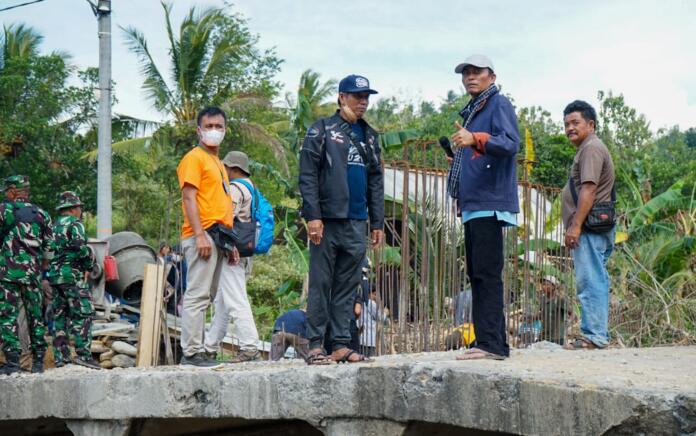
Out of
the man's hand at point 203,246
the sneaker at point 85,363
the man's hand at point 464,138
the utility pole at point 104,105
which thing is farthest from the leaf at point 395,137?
the man's hand at point 464,138

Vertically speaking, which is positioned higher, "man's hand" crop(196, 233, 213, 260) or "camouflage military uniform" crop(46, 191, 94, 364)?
"man's hand" crop(196, 233, 213, 260)

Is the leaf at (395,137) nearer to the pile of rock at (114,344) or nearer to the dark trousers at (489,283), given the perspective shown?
the pile of rock at (114,344)

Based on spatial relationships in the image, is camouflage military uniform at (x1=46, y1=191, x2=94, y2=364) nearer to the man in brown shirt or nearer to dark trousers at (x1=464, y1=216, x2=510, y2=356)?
dark trousers at (x1=464, y1=216, x2=510, y2=356)

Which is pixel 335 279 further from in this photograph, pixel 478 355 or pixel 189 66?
pixel 189 66

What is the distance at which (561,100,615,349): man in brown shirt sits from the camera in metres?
5.89

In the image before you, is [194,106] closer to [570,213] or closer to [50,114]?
[50,114]

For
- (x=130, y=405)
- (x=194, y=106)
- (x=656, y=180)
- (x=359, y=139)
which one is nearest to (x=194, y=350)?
(x=130, y=405)

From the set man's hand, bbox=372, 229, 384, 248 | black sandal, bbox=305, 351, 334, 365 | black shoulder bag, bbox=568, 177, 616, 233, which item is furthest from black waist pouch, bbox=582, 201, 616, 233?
black sandal, bbox=305, 351, 334, 365

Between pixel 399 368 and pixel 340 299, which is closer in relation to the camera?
pixel 399 368

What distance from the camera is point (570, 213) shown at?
6121 mm

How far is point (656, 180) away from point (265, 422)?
18.2m

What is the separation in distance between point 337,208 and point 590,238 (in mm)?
1959

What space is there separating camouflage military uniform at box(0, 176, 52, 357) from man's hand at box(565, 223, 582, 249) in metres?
3.97

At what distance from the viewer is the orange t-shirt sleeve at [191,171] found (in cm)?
586
